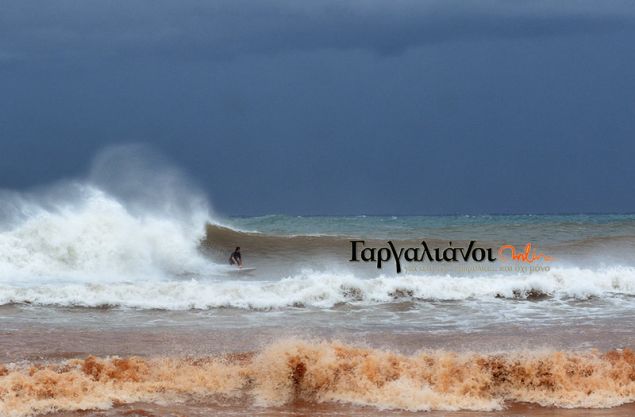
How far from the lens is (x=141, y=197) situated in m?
24.3

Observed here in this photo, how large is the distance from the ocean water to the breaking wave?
18mm

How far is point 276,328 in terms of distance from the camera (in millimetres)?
10125

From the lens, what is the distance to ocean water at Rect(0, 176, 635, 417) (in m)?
5.95

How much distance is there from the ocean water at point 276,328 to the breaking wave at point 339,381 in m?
0.02

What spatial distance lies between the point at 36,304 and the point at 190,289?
260 centimetres

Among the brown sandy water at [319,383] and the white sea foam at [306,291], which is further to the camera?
the white sea foam at [306,291]

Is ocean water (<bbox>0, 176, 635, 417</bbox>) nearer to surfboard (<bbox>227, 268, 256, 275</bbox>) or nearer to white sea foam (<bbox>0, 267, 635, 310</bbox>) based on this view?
white sea foam (<bbox>0, 267, 635, 310</bbox>)

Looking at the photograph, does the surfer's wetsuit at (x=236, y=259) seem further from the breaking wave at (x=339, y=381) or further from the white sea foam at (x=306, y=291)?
the breaking wave at (x=339, y=381)

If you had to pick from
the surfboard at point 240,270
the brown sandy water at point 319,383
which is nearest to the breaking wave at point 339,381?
the brown sandy water at point 319,383

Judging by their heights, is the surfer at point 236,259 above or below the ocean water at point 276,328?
above

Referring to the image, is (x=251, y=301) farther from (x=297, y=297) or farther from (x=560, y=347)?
(x=560, y=347)

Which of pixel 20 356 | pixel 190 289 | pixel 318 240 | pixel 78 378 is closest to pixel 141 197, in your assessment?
pixel 318 240

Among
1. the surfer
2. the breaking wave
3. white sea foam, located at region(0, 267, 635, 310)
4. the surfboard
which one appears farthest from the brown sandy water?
the surfer

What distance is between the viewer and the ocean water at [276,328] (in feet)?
19.5
